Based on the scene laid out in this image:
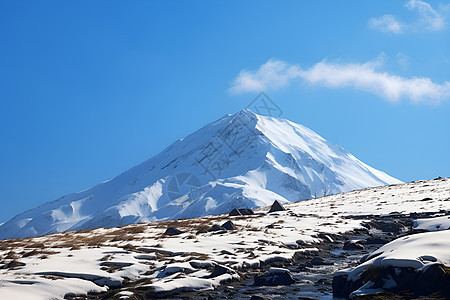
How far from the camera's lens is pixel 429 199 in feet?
183

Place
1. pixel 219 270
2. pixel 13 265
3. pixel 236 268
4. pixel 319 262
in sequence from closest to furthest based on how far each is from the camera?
pixel 13 265 → pixel 219 270 → pixel 236 268 → pixel 319 262

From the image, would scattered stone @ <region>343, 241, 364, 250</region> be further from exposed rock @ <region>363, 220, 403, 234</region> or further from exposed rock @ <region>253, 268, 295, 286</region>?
exposed rock @ <region>253, 268, 295, 286</region>

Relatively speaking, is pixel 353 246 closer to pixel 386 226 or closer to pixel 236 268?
pixel 236 268

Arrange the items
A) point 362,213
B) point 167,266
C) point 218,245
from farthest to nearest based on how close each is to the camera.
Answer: point 362,213 < point 218,245 < point 167,266

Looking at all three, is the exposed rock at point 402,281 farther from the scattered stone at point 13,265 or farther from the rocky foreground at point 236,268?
the scattered stone at point 13,265

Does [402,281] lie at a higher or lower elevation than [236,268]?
lower

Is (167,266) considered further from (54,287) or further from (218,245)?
(218,245)

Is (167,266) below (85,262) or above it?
below

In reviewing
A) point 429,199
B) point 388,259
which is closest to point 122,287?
point 388,259

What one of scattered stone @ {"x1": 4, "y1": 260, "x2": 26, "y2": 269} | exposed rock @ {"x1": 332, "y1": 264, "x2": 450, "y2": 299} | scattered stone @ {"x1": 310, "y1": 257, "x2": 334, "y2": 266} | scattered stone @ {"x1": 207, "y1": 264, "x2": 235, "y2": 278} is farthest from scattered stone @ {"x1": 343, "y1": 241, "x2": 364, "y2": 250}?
scattered stone @ {"x1": 4, "y1": 260, "x2": 26, "y2": 269}

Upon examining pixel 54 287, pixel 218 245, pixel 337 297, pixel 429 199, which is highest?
pixel 54 287

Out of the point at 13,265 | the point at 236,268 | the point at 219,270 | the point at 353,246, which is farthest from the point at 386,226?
the point at 13,265

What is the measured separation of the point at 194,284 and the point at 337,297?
5.59 meters

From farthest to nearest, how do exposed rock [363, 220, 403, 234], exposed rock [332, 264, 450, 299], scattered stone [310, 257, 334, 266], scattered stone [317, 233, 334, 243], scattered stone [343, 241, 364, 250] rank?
exposed rock [363, 220, 403, 234] → scattered stone [317, 233, 334, 243] → scattered stone [343, 241, 364, 250] → scattered stone [310, 257, 334, 266] → exposed rock [332, 264, 450, 299]
